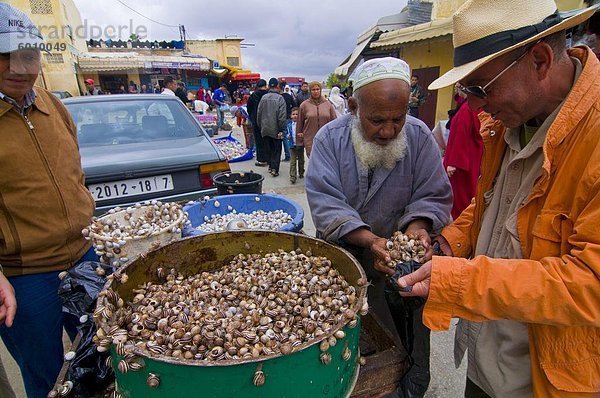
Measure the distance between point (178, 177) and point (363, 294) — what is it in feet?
8.10

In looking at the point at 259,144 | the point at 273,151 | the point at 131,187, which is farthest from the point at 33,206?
the point at 259,144

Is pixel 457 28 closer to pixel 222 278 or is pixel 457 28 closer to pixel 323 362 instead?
pixel 323 362

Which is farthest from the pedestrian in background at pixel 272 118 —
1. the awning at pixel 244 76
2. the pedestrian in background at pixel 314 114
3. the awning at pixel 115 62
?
the awning at pixel 244 76

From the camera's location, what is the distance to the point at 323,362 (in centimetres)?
104

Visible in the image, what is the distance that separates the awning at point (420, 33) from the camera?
24.0ft

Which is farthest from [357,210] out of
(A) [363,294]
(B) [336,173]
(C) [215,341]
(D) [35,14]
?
(D) [35,14]

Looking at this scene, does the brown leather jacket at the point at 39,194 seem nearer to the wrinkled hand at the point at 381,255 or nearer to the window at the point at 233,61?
the wrinkled hand at the point at 381,255

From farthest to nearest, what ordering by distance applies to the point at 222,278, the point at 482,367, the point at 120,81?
the point at 120,81, the point at 222,278, the point at 482,367

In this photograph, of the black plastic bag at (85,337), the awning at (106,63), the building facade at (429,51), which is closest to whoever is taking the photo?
the black plastic bag at (85,337)

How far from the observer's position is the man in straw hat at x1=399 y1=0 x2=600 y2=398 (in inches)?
37.9

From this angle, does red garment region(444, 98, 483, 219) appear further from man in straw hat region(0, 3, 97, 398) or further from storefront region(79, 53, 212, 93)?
storefront region(79, 53, 212, 93)

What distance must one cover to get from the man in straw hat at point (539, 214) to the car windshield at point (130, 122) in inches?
127

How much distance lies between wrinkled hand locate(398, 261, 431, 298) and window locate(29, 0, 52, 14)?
2495 cm

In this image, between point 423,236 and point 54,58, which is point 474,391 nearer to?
point 423,236
